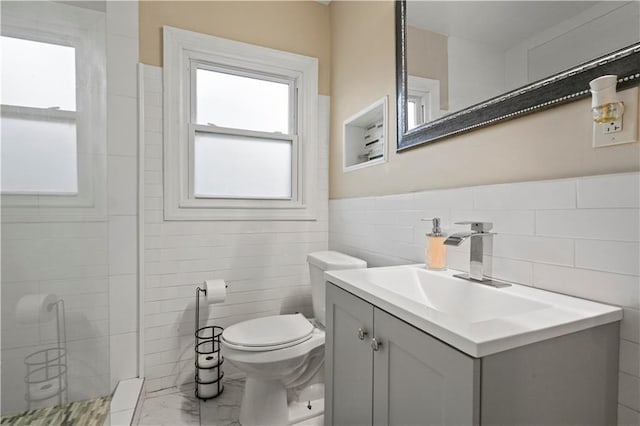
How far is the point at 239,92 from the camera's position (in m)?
2.10

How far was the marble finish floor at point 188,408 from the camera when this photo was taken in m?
1.60

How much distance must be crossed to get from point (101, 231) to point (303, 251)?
45.8 inches

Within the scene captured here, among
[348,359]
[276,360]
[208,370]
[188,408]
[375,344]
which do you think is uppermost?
[375,344]

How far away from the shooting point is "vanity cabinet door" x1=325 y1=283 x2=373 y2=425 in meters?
0.91

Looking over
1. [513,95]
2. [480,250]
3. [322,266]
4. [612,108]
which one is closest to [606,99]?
[612,108]

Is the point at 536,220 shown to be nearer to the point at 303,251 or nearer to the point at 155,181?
the point at 303,251

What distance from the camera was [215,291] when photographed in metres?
1.78

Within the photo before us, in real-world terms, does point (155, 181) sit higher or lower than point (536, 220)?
higher

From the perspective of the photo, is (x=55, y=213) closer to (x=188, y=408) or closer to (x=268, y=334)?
(x=268, y=334)

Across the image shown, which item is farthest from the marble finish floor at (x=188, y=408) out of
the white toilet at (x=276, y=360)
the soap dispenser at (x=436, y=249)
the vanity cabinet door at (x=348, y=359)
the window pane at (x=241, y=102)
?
the window pane at (x=241, y=102)

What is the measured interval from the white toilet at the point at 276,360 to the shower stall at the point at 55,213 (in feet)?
1.97

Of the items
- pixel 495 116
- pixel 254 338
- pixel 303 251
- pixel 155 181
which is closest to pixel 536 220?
pixel 495 116

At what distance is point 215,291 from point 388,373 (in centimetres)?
124

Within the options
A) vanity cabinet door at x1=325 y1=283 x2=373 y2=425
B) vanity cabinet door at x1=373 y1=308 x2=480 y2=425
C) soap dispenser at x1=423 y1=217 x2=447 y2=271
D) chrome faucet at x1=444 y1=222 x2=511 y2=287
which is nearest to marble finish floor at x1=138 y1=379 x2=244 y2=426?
vanity cabinet door at x1=325 y1=283 x2=373 y2=425
